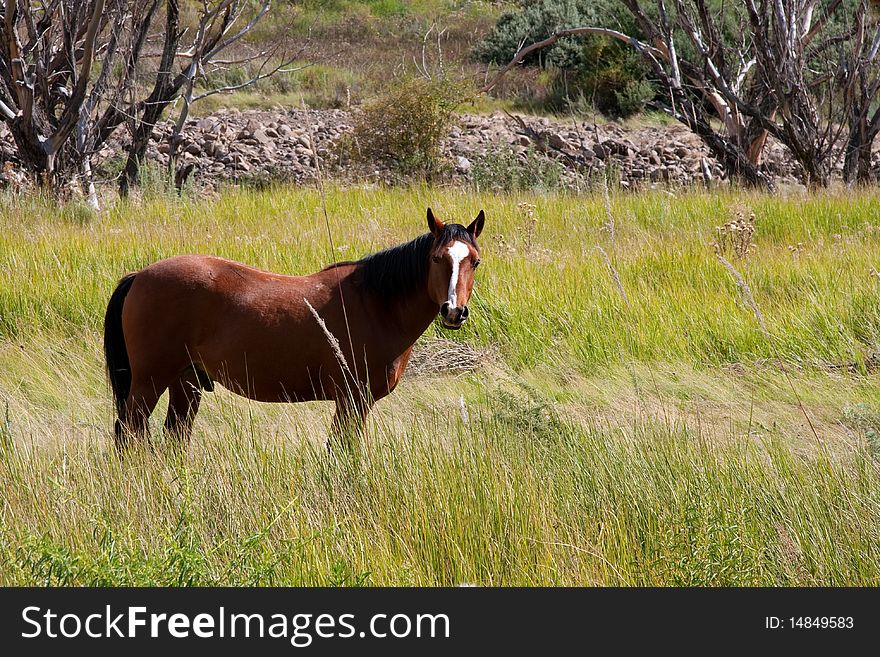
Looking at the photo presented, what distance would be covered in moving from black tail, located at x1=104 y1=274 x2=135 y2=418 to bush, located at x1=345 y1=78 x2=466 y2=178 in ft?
31.5

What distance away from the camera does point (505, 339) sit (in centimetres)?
702

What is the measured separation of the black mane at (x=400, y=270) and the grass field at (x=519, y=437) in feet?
2.31

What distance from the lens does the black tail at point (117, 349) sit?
193 inches

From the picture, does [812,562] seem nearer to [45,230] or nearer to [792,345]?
[792,345]

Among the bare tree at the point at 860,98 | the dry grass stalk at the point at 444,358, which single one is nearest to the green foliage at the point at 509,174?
the bare tree at the point at 860,98

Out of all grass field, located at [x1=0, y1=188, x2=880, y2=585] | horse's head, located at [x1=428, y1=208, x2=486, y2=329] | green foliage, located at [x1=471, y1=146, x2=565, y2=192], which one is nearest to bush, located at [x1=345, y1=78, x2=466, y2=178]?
green foliage, located at [x1=471, y1=146, x2=565, y2=192]

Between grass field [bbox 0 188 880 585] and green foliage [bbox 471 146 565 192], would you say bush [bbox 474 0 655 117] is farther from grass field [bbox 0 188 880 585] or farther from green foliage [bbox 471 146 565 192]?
grass field [bbox 0 188 880 585]

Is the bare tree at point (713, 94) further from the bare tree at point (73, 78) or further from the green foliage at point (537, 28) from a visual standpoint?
the green foliage at point (537, 28)

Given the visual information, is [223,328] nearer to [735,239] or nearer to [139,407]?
[139,407]

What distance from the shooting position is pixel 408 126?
570 inches

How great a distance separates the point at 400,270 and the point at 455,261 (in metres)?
0.52

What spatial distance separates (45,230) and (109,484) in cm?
573

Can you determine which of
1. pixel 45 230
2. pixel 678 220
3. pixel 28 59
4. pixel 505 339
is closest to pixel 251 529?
pixel 505 339

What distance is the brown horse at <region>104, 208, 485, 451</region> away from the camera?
4.64 m
